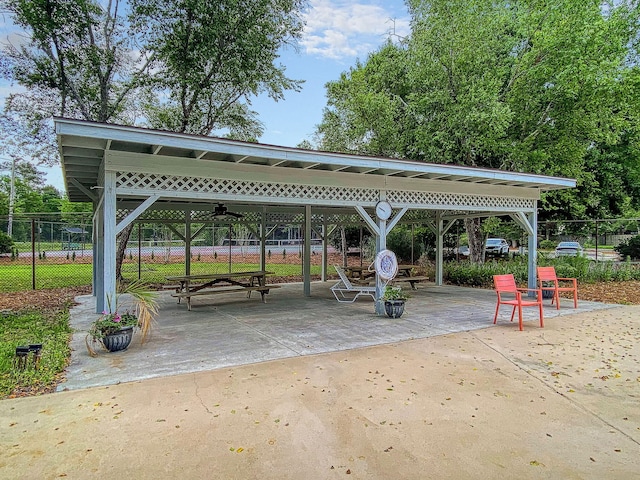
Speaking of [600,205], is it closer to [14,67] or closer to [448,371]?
[448,371]

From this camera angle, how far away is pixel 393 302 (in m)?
7.03

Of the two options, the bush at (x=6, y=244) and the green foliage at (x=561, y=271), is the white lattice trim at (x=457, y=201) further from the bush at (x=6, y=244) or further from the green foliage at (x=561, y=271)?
the bush at (x=6, y=244)

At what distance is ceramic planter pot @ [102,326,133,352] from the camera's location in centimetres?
481

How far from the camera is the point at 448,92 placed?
13.2 m

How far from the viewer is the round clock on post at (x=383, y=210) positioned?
24.7 feet

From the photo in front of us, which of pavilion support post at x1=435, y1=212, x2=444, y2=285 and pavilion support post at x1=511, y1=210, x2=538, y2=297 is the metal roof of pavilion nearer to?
pavilion support post at x1=511, y1=210, x2=538, y2=297

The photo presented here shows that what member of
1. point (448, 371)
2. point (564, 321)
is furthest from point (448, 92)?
point (448, 371)

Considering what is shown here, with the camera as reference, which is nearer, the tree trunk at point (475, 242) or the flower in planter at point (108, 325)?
the flower in planter at point (108, 325)

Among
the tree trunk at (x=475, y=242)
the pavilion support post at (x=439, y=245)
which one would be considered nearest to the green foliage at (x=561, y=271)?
the pavilion support post at (x=439, y=245)

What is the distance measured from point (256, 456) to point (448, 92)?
527 inches

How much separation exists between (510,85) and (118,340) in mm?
13782

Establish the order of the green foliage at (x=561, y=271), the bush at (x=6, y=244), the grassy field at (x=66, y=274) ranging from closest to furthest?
1. the grassy field at (x=66, y=274)
2. the green foliage at (x=561, y=271)
3. the bush at (x=6, y=244)

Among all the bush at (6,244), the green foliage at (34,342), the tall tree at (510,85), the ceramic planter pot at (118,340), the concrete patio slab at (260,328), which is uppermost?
the tall tree at (510,85)

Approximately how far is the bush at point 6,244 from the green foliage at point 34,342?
13472 mm
